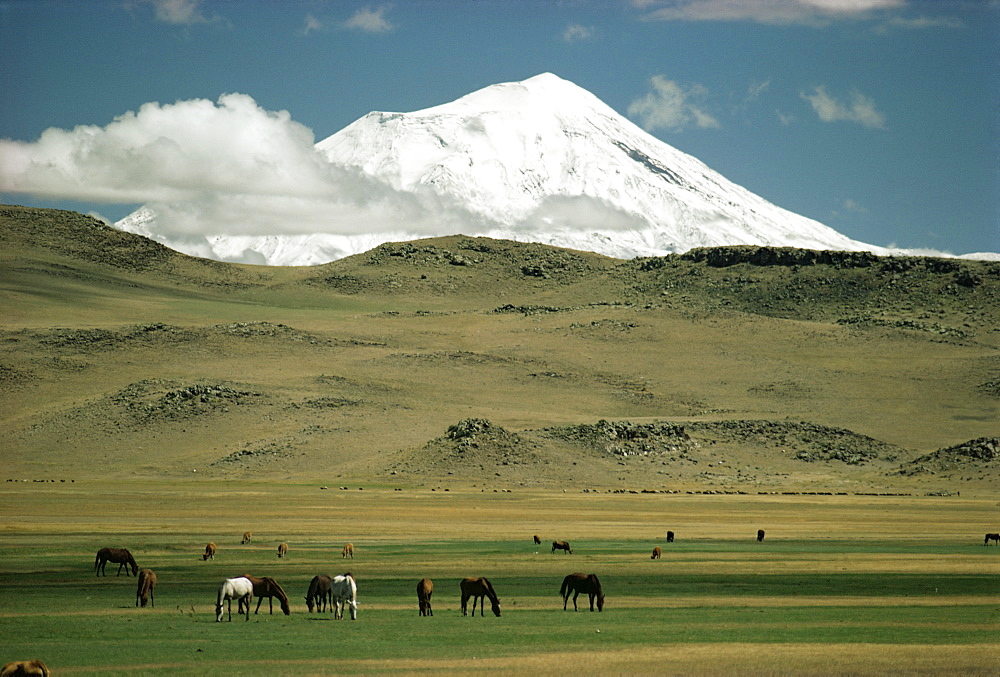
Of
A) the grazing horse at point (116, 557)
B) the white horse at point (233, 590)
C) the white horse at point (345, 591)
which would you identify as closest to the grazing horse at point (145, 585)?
the white horse at point (233, 590)

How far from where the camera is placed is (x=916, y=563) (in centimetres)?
3869

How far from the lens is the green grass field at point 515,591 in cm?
2161

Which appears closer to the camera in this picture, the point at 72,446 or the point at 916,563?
the point at 916,563

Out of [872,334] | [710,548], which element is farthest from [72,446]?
[872,334]

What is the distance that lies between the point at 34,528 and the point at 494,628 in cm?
2974

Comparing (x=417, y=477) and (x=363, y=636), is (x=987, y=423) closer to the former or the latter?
(x=417, y=477)

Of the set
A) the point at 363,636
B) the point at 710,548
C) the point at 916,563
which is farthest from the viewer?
the point at 710,548

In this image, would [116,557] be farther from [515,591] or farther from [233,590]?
[515,591]

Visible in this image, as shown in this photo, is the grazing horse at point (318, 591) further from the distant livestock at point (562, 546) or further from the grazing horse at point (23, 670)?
the distant livestock at point (562, 546)

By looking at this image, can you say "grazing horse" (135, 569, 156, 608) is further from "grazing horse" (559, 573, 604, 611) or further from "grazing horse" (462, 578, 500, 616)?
"grazing horse" (559, 573, 604, 611)

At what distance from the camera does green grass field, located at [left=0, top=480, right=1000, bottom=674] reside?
70.9 feet

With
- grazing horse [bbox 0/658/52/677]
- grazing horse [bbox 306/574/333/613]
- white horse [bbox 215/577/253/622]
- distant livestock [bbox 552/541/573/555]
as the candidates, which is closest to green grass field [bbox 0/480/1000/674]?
white horse [bbox 215/577/253/622]

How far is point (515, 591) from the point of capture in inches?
1241

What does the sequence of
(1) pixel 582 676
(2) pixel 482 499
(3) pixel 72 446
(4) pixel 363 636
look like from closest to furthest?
(1) pixel 582 676 → (4) pixel 363 636 → (2) pixel 482 499 → (3) pixel 72 446
